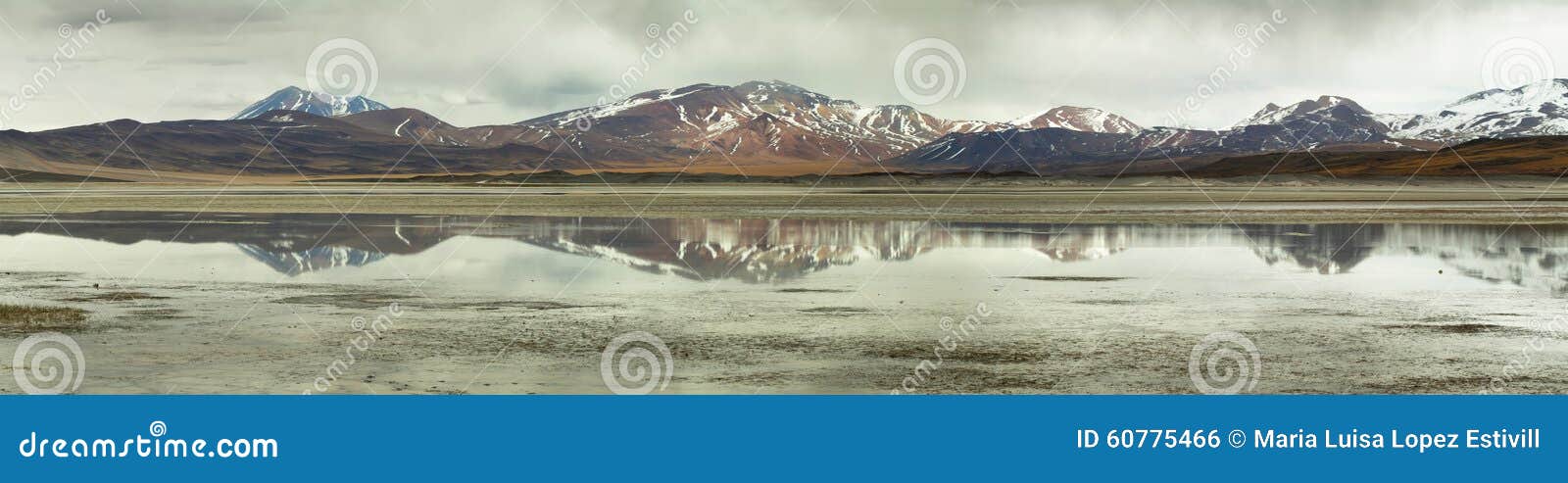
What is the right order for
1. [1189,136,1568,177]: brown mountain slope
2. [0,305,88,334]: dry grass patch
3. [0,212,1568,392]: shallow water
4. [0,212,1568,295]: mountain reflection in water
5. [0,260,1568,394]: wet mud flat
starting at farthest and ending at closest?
[1189,136,1568,177]: brown mountain slope, [0,212,1568,295]: mountain reflection in water, [0,305,88,334]: dry grass patch, [0,212,1568,392]: shallow water, [0,260,1568,394]: wet mud flat

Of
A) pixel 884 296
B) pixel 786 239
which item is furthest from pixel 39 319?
pixel 786 239

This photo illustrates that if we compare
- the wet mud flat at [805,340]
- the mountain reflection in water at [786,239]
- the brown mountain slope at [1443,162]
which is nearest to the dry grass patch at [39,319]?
the wet mud flat at [805,340]

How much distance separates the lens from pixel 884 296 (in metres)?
18.5

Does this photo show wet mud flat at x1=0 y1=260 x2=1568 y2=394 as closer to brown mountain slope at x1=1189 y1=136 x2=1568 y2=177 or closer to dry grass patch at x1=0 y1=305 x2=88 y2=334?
dry grass patch at x1=0 y1=305 x2=88 y2=334

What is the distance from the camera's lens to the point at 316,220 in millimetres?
41438

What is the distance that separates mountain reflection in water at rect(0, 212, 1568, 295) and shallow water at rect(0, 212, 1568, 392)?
157 mm

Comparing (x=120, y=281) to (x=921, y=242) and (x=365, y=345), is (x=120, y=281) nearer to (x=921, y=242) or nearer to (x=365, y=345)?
(x=365, y=345)

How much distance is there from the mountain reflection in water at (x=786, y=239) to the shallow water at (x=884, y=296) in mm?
157

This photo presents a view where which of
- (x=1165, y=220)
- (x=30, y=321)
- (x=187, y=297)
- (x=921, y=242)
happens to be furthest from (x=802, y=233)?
(x=30, y=321)

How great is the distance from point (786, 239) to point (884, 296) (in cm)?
1298

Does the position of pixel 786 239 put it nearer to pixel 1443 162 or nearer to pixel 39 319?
pixel 39 319

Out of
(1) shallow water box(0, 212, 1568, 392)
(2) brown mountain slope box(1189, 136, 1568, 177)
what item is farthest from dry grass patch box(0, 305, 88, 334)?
(2) brown mountain slope box(1189, 136, 1568, 177)

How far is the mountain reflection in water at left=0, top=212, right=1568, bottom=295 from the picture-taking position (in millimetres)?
24109

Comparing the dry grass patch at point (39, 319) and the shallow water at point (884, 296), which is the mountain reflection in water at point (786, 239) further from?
the dry grass patch at point (39, 319)
